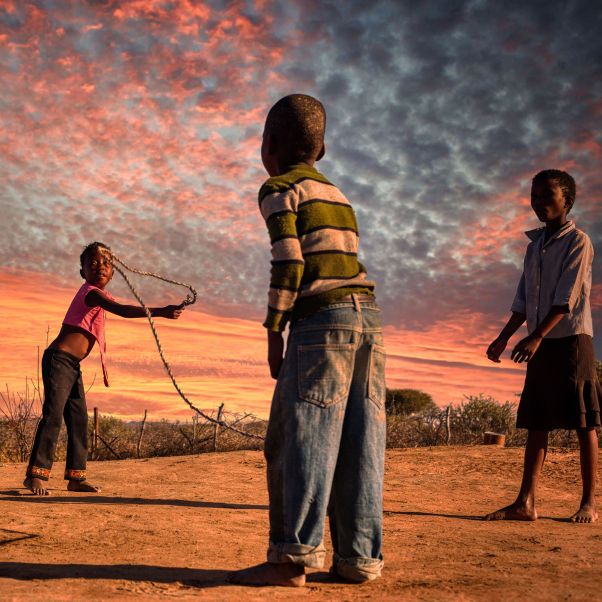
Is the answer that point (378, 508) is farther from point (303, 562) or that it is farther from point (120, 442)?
point (120, 442)

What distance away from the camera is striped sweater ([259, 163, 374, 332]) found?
10.1ft

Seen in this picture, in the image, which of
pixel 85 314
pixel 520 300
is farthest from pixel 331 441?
pixel 85 314

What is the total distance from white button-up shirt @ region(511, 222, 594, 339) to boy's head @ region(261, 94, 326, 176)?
2435 millimetres

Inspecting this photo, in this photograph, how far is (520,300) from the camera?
17.9 ft

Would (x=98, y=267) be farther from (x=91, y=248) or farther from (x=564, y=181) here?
(x=564, y=181)

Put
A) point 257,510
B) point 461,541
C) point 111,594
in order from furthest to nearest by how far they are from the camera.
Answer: point 257,510 < point 461,541 < point 111,594

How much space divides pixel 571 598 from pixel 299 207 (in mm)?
2116

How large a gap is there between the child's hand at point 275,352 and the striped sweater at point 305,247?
78mm

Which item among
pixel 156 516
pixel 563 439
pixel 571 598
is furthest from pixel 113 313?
pixel 563 439

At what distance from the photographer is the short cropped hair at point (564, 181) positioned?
518cm

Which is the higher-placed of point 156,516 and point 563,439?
point 563,439

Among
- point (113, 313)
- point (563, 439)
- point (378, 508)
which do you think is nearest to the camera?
point (378, 508)

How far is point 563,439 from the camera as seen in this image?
475 inches

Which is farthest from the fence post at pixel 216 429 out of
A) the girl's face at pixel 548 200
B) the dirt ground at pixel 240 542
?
the girl's face at pixel 548 200
